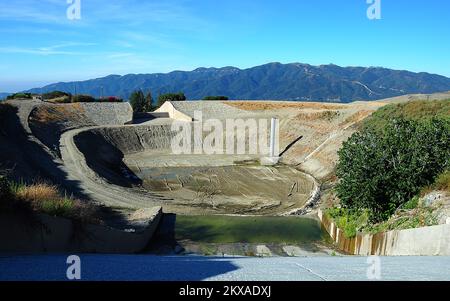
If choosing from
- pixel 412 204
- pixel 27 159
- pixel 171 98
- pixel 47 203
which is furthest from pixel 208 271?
pixel 171 98

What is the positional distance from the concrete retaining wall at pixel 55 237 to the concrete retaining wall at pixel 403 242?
943cm

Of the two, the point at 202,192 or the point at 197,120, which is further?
the point at 197,120

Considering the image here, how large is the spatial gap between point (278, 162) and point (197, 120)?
20.9m

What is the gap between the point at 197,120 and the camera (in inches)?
2501

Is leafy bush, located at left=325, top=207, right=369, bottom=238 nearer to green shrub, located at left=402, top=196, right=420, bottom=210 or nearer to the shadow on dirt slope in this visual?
green shrub, located at left=402, top=196, right=420, bottom=210

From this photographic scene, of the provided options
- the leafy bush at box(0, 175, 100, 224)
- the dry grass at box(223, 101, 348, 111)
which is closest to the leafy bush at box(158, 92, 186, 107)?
the dry grass at box(223, 101, 348, 111)

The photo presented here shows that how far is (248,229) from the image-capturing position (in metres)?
24.4

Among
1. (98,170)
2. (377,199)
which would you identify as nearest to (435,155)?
(377,199)

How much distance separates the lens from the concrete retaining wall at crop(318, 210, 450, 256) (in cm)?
1119

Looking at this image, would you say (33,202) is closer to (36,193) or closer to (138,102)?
(36,193)

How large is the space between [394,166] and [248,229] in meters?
9.05

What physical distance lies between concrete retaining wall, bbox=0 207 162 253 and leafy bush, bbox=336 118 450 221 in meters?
10.1
